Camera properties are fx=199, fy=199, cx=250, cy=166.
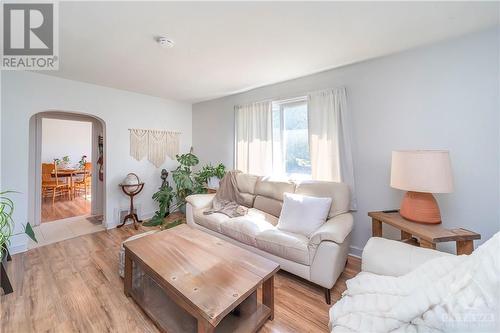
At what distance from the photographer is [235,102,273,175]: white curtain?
3.08 m

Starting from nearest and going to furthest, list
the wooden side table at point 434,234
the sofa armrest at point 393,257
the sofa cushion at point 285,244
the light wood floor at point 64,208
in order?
1. the sofa armrest at point 393,257
2. the wooden side table at point 434,234
3. the sofa cushion at point 285,244
4. the light wood floor at point 64,208

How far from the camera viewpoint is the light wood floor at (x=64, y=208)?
→ 3.84 meters

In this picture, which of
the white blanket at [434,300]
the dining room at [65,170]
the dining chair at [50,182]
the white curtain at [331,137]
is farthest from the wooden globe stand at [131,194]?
the white blanket at [434,300]

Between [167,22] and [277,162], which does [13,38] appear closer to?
[167,22]

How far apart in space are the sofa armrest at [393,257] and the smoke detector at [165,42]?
2.35 meters

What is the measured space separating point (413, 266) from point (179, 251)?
160 cm

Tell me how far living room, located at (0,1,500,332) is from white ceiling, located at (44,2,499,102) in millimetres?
16

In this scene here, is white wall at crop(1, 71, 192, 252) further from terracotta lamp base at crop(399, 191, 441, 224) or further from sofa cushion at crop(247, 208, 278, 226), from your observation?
terracotta lamp base at crop(399, 191, 441, 224)

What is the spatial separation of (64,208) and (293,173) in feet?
16.4

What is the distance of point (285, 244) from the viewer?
1.83m

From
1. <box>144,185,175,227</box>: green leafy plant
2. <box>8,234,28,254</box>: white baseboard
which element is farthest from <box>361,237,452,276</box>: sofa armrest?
<box>8,234,28,254</box>: white baseboard

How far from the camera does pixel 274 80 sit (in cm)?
287

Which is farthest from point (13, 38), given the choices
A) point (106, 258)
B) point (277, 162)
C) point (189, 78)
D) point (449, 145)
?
point (449, 145)

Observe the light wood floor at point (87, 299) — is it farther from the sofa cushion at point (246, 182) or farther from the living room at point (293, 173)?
the sofa cushion at point (246, 182)
